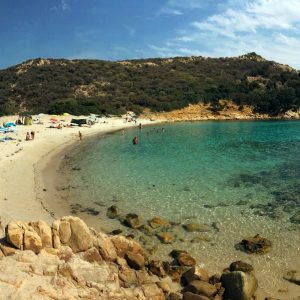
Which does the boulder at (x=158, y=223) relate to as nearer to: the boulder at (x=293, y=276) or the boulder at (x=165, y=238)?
the boulder at (x=165, y=238)

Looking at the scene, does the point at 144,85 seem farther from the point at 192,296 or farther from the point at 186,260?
the point at 192,296

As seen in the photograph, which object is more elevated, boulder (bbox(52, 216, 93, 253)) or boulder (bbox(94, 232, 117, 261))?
boulder (bbox(52, 216, 93, 253))

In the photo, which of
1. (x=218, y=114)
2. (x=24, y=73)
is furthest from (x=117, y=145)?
(x=24, y=73)

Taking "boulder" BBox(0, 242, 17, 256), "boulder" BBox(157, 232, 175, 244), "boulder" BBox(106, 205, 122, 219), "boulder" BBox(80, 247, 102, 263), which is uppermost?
"boulder" BBox(0, 242, 17, 256)

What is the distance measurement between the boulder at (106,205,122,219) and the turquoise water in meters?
0.72

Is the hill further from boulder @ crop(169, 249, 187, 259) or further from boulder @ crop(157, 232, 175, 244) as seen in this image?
boulder @ crop(169, 249, 187, 259)

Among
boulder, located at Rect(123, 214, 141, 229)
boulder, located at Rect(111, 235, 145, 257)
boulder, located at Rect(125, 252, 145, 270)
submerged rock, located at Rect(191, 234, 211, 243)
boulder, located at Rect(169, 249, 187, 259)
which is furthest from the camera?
boulder, located at Rect(123, 214, 141, 229)

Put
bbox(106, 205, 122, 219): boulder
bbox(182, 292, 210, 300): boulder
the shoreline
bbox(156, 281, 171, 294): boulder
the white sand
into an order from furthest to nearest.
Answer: bbox(106, 205, 122, 219): boulder
the white sand
the shoreline
bbox(156, 281, 171, 294): boulder
bbox(182, 292, 210, 300): boulder

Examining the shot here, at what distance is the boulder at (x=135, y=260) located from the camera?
41.1ft

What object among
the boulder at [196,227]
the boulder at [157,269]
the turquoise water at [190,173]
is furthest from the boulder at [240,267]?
the turquoise water at [190,173]

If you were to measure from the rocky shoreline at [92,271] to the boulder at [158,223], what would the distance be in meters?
3.79

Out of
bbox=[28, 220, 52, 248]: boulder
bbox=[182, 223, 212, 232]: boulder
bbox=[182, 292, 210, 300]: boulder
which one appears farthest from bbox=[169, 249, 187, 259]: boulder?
bbox=[28, 220, 52, 248]: boulder

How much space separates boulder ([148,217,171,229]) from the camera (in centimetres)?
1751

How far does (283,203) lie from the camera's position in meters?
20.4
